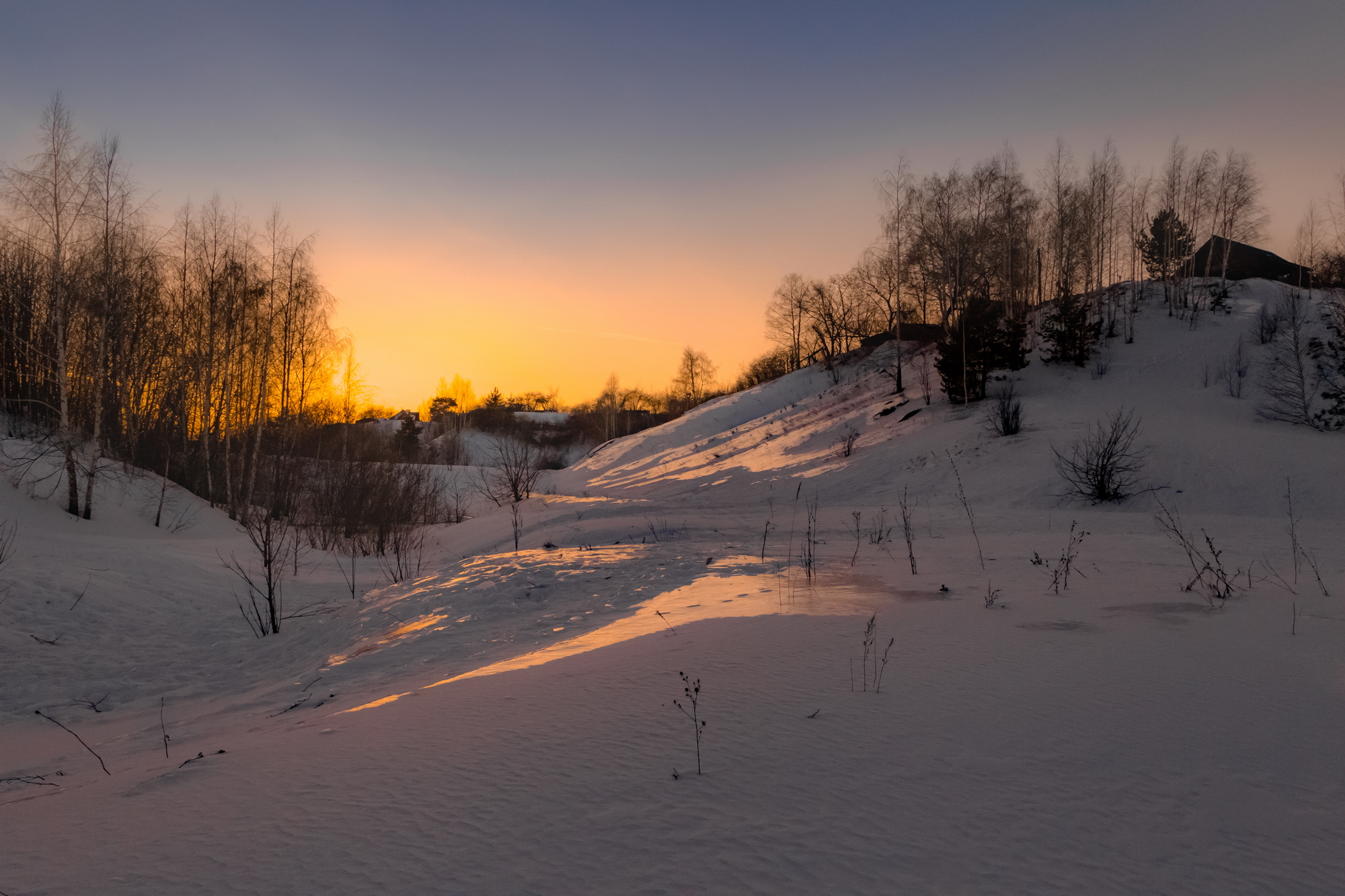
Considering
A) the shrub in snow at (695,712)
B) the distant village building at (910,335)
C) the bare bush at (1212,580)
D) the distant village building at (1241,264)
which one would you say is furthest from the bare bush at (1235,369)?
the shrub in snow at (695,712)

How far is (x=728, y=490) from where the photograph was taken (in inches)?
942

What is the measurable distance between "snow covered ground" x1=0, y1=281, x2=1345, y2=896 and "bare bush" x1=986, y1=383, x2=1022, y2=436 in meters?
10.1

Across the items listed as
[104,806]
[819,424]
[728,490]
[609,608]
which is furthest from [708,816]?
[819,424]

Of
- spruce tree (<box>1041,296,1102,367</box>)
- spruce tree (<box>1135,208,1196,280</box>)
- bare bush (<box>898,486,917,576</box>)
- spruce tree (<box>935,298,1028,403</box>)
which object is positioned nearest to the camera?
bare bush (<box>898,486,917,576</box>)

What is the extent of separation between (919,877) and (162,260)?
92.8 ft

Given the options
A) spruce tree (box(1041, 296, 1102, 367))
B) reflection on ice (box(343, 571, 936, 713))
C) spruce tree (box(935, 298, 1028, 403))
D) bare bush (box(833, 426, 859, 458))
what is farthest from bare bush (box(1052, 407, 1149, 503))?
spruce tree (box(1041, 296, 1102, 367))

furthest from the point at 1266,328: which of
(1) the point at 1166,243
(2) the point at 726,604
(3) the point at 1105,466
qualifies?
(2) the point at 726,604

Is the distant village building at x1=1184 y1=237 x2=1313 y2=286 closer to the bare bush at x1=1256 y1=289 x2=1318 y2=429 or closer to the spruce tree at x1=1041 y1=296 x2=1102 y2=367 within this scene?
the bare bush at x1=1256 y1=289 x2=1318 y2=429

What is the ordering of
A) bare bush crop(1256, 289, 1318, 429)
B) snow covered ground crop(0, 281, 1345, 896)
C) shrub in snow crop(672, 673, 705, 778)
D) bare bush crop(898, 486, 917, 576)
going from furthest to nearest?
bare bush crop(1256, 289, 1318, 429)
bare bush crop(898, 486, 917, 576)
shrub in snow crop(672, 673, 705, 778)
snow covered ground crop(0, 281, 1345, 896)

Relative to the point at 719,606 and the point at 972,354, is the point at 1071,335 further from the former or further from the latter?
the point at 719,606

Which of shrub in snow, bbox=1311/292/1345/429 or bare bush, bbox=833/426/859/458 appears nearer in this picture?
shrub in snow, bbox=1311/292/1345/429

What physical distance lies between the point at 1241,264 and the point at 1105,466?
36.8 metres

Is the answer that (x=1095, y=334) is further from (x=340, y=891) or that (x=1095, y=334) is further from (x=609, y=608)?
(x=340, y=891)

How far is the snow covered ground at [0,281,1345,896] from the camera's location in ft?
7.27
